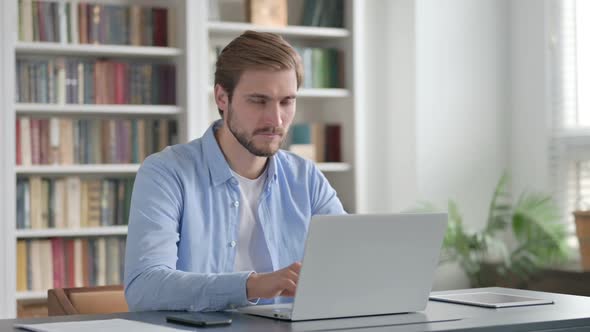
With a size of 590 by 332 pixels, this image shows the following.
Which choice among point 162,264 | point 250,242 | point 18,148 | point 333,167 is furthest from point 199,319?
point 333,167

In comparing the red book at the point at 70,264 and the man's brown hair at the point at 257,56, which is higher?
the man's brown hair at the point at 257,56

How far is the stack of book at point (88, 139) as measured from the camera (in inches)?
171

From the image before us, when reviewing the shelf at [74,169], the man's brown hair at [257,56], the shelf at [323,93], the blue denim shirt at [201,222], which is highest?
the shelf at [323,93]

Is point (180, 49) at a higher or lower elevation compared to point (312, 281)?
higher

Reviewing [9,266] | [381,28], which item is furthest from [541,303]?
[381,28]

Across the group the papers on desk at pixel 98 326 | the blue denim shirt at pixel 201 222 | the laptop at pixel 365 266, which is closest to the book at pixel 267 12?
the blue denim shirt at pixel 201 222

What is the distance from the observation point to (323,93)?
478 cm

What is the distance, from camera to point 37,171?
430 cm

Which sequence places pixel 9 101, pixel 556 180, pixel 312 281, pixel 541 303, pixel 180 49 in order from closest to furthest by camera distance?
pixel 312 281
pixel 541 303
pixel 9 101
pixel 180 49
pixel 556 180

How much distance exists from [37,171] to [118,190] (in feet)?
1.31

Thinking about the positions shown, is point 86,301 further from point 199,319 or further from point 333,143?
point 333,143

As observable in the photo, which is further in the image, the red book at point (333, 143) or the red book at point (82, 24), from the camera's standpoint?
the red book at point (333, 143)

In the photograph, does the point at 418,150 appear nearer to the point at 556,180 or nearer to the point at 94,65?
the point at 556,180

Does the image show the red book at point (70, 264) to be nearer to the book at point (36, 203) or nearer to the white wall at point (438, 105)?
the book at point (36, 203)
